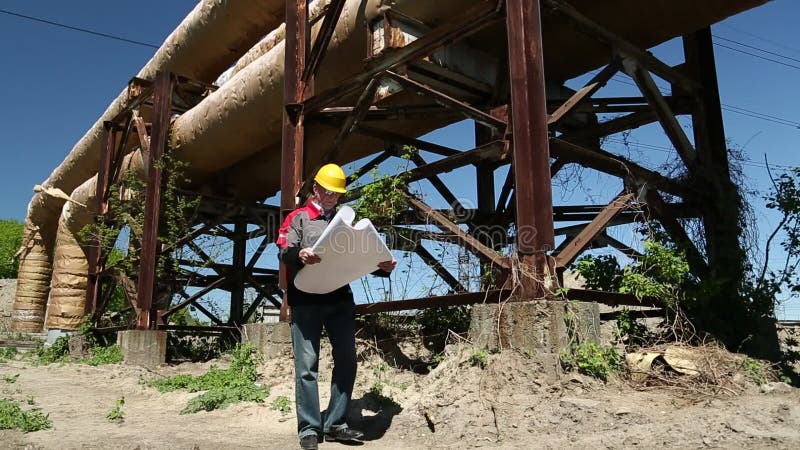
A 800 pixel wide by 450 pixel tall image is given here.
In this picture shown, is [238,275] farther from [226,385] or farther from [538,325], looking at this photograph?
[538,325]

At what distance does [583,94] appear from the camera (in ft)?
17.7

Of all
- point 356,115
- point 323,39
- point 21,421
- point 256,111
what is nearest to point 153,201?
point 256,111

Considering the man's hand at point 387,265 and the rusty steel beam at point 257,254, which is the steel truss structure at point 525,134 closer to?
the man's hand at point 387,265

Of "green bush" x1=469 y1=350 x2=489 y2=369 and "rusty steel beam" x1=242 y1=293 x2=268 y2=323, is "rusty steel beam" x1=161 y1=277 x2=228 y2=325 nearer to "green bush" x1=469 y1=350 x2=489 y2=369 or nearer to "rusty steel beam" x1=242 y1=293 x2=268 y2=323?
"rusty steel beam" x1=242 y1=293 x2=268 y2=323

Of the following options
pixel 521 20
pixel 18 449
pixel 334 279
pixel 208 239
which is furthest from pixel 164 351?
pixel 521 20

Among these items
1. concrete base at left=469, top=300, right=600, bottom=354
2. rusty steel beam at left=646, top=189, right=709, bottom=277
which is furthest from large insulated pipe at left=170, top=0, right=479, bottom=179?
concrete base at left=469, top=300, right=600, bottom=354

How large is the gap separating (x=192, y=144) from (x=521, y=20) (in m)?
6.92

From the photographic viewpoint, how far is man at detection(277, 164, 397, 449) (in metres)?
3.80

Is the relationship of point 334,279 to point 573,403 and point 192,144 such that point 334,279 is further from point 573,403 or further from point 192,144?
point 192,144

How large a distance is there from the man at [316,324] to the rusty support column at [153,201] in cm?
686

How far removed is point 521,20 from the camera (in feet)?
16.1

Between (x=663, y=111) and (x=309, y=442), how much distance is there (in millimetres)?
4726

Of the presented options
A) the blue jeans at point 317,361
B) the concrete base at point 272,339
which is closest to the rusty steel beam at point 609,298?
the blue jeans at point 317,361

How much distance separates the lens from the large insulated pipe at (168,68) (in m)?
9.90
